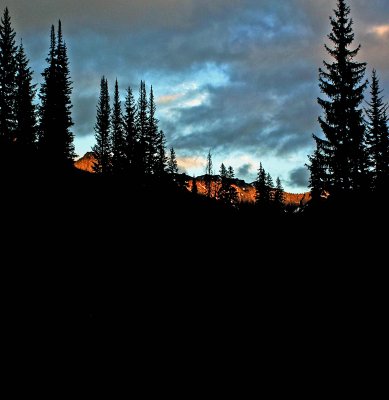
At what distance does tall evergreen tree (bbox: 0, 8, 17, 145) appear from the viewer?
39219 millimetres

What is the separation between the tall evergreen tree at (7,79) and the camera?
3922cm

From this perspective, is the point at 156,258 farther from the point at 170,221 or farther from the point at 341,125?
the point at 341,125

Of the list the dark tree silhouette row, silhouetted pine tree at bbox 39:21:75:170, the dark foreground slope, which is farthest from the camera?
silhouetted pine tree at bbox 39:21:75:170

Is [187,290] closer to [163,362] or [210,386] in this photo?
[163,362]

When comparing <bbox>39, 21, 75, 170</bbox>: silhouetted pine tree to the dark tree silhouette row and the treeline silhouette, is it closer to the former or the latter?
the treeline silhouette

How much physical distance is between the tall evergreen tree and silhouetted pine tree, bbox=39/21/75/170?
11.0 feet

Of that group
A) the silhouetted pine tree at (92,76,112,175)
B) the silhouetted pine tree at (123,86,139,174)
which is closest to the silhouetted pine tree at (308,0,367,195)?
the silhouetted pine tree at (123,86,139,174)

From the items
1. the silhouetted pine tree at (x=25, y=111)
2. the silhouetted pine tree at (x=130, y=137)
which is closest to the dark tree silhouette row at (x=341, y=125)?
the silhouetted pine tree at (x=130, y=137)

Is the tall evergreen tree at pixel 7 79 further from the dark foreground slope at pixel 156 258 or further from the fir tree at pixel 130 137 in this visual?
the dark foreground slope at pixel 156 258

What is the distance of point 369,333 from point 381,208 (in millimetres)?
7260

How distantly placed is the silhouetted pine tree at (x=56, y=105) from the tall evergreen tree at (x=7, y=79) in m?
3.34

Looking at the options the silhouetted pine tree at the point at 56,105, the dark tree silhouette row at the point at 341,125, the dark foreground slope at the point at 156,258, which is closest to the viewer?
the dark foreground slope at the point at 156,258

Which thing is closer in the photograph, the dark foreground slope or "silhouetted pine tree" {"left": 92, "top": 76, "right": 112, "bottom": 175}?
the dark foreground slope

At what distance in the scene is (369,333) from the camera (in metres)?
7.44
